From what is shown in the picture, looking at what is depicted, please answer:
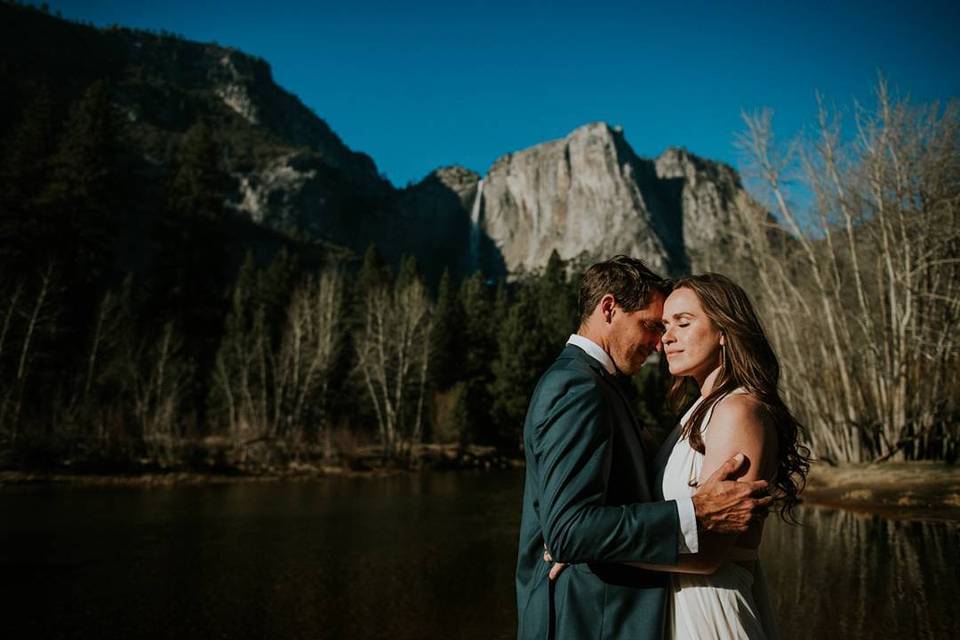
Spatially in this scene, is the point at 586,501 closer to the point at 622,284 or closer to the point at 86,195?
the point at 622,284

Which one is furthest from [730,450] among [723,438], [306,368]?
[306,368]

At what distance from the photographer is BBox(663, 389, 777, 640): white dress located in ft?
7.04

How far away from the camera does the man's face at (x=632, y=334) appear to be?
250cm

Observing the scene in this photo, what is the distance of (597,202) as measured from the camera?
11019 cm

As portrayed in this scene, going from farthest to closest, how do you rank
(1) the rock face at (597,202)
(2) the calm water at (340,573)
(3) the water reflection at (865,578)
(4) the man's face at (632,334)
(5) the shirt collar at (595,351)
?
(1) the rock face at (597,202) → (2) the calm water at (340,573) → (3) the water reflection at (865,578) → (4) the man's face at (632,334) → (5) the shirt collar at (595,351)

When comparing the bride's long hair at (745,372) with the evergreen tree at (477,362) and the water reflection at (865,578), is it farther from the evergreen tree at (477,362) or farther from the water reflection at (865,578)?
the evergreen tree at (477,362)

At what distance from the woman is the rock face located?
326 ft

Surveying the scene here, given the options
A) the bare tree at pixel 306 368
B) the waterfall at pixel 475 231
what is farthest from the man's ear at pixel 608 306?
the waterfall at pixel 475 231

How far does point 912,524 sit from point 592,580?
12973 millimetres

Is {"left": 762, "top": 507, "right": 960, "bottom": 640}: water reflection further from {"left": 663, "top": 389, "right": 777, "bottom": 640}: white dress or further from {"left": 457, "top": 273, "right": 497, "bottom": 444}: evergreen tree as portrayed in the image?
{"left": 457, "top": 273, "right": 497, "bottom": 444}: evergreen tree

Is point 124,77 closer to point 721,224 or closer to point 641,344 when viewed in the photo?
point 721,224

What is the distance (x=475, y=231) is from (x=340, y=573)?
12050 centimetres

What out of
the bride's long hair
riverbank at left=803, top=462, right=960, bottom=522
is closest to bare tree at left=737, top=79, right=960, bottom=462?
riverbank at left=803, top=462, right=960, bottom=522

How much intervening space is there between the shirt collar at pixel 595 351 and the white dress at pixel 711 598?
1.27 ft
